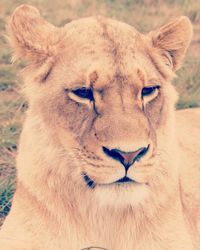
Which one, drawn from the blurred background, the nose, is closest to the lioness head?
the nose

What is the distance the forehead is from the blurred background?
0.77 m

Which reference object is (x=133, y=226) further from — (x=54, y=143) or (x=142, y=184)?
(x=54, y=143)

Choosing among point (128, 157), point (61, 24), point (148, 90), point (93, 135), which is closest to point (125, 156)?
point (128, 157)

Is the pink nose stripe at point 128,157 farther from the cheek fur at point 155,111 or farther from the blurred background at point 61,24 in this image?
the blurred background at point 61,24

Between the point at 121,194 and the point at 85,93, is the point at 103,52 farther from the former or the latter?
the point at 121,194

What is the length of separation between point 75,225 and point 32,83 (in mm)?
660

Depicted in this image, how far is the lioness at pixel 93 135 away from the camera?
274 cm

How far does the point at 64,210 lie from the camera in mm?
2951

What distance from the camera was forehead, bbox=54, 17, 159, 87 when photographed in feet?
9.12

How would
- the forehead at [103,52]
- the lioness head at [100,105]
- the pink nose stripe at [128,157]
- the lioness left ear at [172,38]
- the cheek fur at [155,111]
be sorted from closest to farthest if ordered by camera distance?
the pink nose stripe at [128,157] < the lioness head at [100,105] < the forehead at [103,52] < the cheek fur at [155,111] < the lioness left ear at [172,38]

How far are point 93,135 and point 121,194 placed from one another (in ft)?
0.89

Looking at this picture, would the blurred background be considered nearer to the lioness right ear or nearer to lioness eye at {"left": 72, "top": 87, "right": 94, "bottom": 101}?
the lioness right ear

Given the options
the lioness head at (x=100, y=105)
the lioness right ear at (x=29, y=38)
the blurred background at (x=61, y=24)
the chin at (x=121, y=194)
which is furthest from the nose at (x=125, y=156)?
the blurred background at (x=61, y=24)

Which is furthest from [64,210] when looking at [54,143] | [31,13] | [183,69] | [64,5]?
[64,5]
